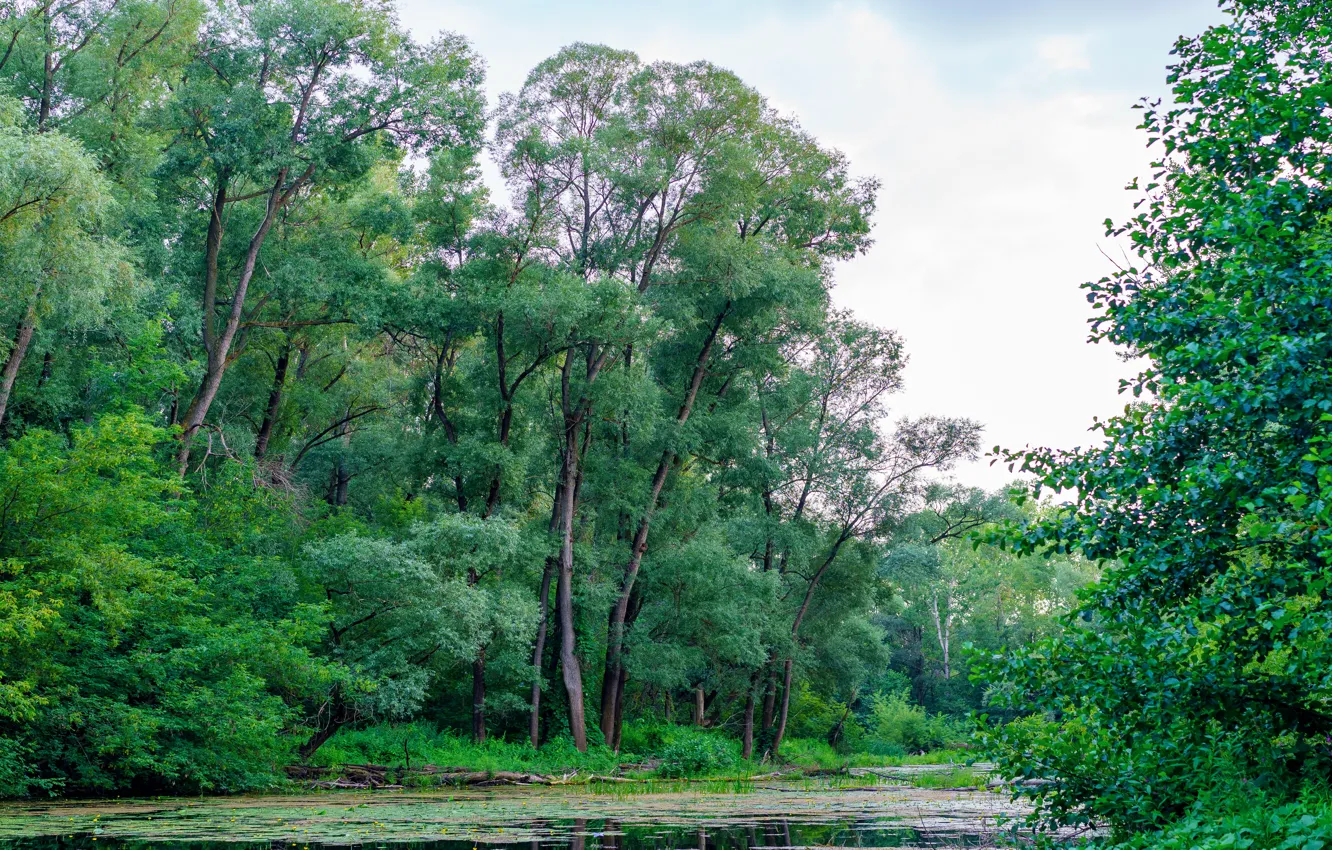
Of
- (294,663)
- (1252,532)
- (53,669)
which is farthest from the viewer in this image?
(294,663)

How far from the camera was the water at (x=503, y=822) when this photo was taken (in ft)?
33.7

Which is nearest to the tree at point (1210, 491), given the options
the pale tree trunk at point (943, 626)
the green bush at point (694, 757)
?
the green bush at point (694, 757)

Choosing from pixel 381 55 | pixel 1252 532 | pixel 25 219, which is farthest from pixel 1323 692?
pixel 381 55

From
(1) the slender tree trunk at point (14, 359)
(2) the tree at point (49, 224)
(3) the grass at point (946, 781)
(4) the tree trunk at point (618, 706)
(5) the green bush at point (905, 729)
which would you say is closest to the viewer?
(2) the tree at point (49, 224)

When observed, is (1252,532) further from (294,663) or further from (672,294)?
(672,294)

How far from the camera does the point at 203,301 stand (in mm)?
25344

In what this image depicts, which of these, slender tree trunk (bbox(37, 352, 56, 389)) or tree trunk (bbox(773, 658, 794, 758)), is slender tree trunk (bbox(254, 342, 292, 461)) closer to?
slender tree trunk (bbox(37, 352, 56, 389))

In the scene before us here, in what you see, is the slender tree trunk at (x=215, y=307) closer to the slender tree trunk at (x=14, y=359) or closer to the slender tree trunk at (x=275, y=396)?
the slender tree trunk at (x=14, y=359)

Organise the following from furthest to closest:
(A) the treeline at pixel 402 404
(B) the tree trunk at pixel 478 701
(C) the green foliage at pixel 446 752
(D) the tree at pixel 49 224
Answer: (B) the tree trunk at pixel 478 701 → (C) the green foliage at pixel 446 752 → (A) the treeline at pixel 402 404 → (D) the tree at pixel 49 224

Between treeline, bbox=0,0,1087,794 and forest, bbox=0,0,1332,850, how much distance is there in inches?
4.8

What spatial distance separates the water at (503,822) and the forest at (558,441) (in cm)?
Answer: 194

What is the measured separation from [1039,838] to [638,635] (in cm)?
1978

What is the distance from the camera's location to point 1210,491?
22.6ft

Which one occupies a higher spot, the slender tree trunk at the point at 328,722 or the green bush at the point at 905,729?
the slender tree trunk at the point at 328,722
